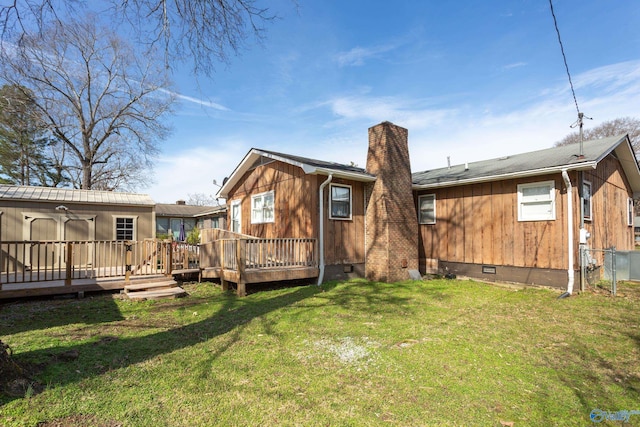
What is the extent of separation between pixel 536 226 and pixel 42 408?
10463 mm

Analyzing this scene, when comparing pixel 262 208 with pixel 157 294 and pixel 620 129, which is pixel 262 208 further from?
pixel 620 129

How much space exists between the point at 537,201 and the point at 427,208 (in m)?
3.54

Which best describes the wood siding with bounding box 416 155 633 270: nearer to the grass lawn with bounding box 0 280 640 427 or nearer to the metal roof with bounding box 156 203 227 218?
the grass lawn with bounding box 0 280 640 427

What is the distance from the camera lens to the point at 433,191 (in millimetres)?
11578

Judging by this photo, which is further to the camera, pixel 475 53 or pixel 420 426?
pixel 475 53

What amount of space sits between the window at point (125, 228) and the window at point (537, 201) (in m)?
13.6

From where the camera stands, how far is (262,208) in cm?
1239

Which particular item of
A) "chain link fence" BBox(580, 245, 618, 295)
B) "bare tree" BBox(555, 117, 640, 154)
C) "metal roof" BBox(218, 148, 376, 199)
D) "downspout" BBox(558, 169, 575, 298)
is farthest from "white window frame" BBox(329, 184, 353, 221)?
"bare tree" BBox(555, 117, 640, 154)

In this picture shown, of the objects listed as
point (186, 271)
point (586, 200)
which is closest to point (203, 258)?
point (186, 271)

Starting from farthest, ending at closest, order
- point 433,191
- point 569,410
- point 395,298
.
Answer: point 433,191, point 395,298, point 569,410

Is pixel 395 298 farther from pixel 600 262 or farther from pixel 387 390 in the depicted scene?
pixel 600 262

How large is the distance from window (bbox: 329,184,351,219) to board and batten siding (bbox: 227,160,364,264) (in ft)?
0.50

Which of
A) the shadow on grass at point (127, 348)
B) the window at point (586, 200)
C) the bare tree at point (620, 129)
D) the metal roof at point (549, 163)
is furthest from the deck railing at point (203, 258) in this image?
the bare tree at point (620, 129)

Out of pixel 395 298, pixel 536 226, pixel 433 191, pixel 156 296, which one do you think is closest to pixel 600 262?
pixel 536 226
